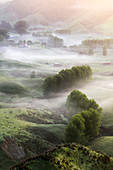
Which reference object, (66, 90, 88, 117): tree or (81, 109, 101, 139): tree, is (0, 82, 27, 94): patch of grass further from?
(81, 109, 101, 139): tree

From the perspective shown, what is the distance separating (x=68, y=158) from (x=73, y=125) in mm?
18271

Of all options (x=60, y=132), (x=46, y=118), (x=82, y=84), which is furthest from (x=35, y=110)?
(x=82, y=84)

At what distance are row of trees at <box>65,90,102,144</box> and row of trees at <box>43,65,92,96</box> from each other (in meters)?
20.5

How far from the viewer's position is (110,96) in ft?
241

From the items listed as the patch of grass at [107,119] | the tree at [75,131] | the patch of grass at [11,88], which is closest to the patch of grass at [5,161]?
the tree at [75,131]

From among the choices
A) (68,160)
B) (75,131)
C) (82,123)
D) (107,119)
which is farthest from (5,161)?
(107,119)

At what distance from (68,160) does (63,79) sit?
58959mm

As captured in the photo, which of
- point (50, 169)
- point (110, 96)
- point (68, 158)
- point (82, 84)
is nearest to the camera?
point (50, 169)

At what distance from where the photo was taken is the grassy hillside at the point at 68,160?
2059 cm

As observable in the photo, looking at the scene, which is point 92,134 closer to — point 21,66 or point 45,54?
point 21,66

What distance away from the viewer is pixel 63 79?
267 feet

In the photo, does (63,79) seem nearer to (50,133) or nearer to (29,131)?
(50,133)

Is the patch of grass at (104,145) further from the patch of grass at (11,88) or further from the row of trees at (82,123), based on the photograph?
the patch of grass at (11,88)

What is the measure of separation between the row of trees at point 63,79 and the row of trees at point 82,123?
67.4 feet
